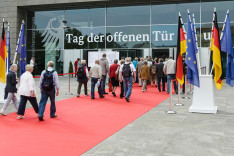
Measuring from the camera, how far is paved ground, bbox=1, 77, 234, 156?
489cm

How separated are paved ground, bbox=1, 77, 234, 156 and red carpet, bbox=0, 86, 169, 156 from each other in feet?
1.22

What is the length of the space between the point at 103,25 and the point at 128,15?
2246 mm

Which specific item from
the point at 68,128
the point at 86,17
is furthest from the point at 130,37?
the point at 68,128

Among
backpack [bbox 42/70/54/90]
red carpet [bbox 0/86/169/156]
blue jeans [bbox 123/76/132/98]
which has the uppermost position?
backpack [bbox 42/70/54/90]

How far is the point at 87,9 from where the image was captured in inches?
973

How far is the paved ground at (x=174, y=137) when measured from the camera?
4.89 metres

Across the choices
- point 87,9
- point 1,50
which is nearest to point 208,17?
point 87,9

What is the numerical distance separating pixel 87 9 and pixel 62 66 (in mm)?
5274

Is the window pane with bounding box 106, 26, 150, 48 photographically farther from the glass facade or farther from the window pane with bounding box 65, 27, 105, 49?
the window pane with bounding box 65, 27, 105, 49

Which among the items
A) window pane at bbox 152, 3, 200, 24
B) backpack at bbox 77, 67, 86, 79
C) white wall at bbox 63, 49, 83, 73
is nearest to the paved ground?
backpack at bbox 77, 67, 86, 79

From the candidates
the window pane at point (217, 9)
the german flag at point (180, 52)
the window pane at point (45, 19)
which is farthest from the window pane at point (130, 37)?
the german flag at point (180, 52)

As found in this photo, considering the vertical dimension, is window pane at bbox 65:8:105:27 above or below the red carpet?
above

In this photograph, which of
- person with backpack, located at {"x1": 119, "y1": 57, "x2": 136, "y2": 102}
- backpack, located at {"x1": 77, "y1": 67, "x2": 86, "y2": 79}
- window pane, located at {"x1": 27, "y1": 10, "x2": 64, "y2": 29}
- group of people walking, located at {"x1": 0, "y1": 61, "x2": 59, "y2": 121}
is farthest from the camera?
window pane, located at {"x1": 27, "y1": 10, "x2": 64, "y2": 29}

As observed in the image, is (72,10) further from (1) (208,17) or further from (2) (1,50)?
(2) (1,50)
